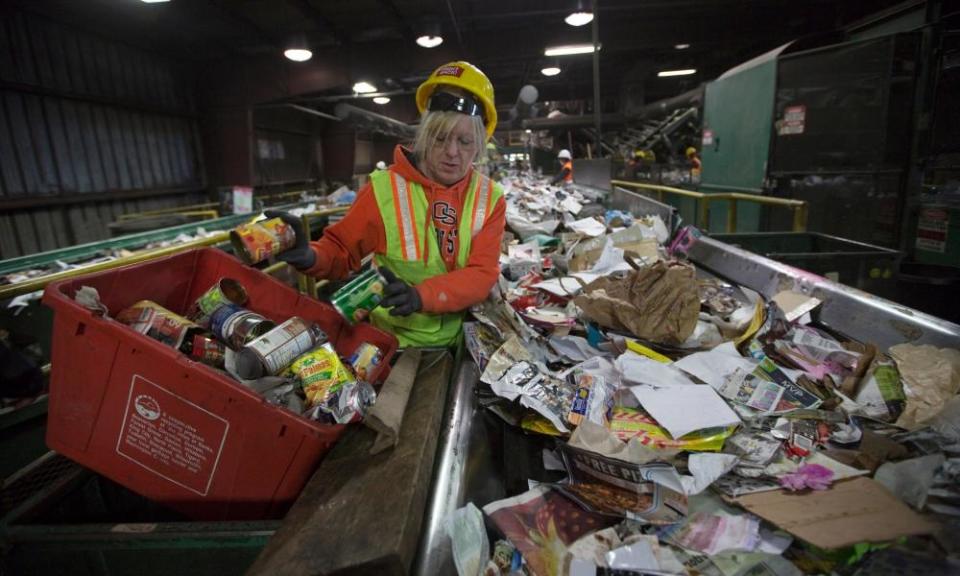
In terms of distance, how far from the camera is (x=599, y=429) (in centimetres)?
111

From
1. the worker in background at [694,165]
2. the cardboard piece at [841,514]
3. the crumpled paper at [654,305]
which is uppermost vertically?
the worker in background at [694,165]

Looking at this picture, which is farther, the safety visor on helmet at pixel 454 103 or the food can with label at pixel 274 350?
the safety visor on helmet at pixel 454 103

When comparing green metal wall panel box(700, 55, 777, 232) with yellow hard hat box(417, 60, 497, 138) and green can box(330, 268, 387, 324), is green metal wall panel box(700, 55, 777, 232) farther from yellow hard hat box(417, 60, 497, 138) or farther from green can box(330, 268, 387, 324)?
green can box(330, 268, 387, 324)

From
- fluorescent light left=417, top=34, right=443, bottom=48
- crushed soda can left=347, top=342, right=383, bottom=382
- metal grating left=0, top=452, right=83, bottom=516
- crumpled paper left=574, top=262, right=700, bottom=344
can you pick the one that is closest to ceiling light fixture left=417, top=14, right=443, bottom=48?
fluorescent light left=417, top=34, right=443, bottom=48

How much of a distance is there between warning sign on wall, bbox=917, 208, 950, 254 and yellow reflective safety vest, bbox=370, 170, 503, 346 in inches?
169

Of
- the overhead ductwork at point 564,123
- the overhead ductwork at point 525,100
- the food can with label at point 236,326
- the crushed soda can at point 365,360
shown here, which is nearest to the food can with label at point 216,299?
the food can with label at point 236,326

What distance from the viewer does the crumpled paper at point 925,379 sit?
3.91 ft

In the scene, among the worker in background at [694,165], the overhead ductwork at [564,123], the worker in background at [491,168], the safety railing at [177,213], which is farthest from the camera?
the overhead ductwork at [564,123]

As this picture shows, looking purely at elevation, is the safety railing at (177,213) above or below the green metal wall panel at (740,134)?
below

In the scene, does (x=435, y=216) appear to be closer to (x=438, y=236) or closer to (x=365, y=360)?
(x=438, y=236)

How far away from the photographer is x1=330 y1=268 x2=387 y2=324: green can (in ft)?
4.59

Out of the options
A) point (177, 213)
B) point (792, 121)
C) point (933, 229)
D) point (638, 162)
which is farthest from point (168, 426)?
point (638, 162)

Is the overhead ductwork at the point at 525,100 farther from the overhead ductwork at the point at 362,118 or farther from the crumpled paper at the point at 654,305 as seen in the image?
the crumpled paper at the point at 654,305

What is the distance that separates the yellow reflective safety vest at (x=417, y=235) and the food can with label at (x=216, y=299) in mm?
490
